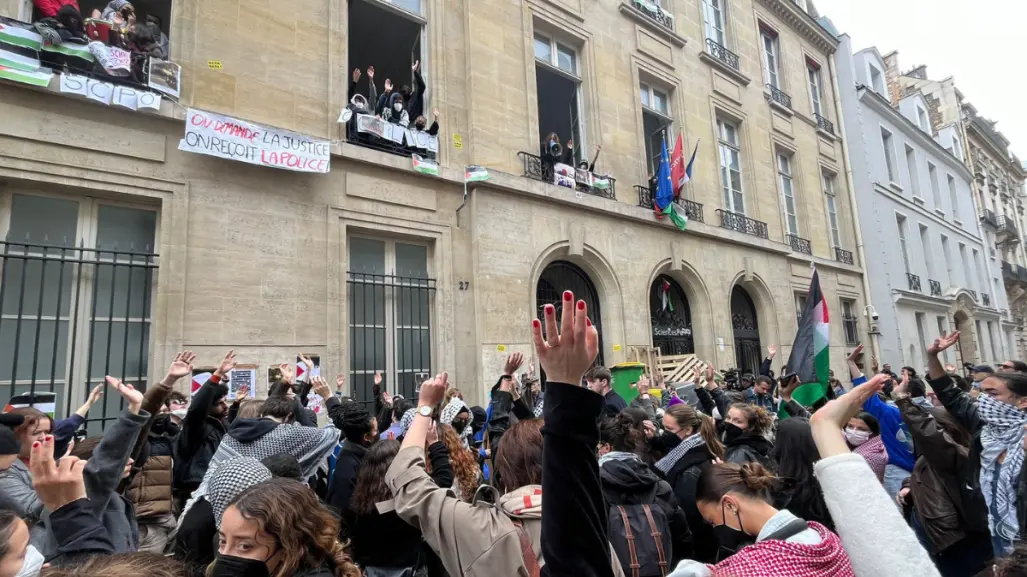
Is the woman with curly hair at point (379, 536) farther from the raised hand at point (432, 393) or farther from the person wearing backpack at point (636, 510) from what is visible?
the person wearing backpack at point (636, 510)

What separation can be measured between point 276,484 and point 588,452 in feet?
4.34

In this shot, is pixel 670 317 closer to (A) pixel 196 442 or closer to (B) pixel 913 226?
(A) pixel 196 442

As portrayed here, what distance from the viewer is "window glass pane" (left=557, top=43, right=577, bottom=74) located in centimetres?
1132

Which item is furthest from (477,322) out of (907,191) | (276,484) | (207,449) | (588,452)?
(907,191)

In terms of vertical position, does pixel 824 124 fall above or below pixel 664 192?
above

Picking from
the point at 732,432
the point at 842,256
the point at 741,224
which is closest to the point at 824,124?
the point at 842,256

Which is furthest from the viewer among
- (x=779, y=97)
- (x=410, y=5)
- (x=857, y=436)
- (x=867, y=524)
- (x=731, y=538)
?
(x=779, y=97)

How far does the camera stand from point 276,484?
1.92m

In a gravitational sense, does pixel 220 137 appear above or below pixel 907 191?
below

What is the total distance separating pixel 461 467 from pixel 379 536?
1.74ft

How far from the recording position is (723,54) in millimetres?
14766

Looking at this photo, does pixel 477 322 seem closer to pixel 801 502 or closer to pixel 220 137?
pixel 220 137

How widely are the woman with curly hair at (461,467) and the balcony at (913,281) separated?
22.0m

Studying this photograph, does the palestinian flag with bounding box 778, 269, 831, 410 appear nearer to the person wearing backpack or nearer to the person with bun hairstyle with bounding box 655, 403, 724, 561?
the person with bun hairstyle with bounding box 655, 403, 724, 561
